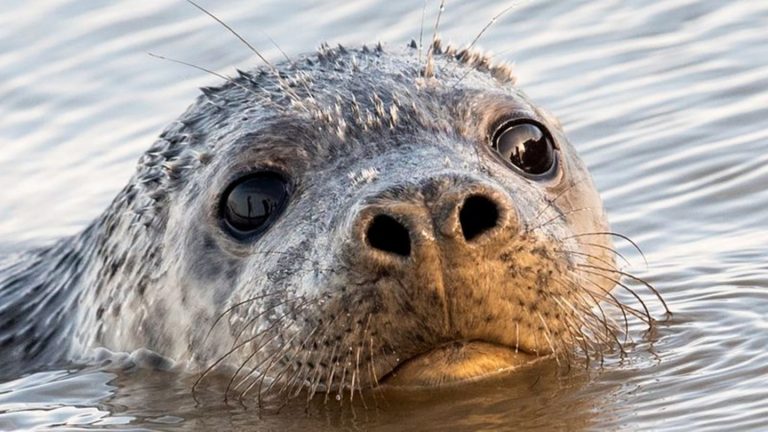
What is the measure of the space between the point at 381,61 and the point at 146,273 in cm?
130

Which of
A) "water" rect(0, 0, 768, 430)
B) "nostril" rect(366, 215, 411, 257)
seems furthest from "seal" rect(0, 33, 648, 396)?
"water" rect(0, 0, 768, 430)

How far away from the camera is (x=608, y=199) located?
33.0 feet

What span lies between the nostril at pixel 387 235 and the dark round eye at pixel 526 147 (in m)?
1.17

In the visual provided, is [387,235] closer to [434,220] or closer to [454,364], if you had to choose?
[434,220]

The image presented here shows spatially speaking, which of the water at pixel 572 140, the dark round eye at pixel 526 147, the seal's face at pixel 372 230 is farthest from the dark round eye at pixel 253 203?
the dark round eye at pixel 526 147

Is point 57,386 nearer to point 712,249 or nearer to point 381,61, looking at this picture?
point 381,61

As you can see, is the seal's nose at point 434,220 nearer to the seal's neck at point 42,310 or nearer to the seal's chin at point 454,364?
the seal's chin at point 454,364

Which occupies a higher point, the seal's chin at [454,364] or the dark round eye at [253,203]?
the dark round eye at [253,203]

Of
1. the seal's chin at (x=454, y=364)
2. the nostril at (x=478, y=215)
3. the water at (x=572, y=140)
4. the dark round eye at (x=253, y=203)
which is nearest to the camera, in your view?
the nostril at (x=478, y=215)

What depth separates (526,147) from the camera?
768 cm

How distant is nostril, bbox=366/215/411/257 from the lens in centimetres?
648

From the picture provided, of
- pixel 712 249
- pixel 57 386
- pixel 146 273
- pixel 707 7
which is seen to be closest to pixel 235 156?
pixel 146 273

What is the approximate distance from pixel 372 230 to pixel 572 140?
460 cm

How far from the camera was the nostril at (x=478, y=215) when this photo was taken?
6531mm
